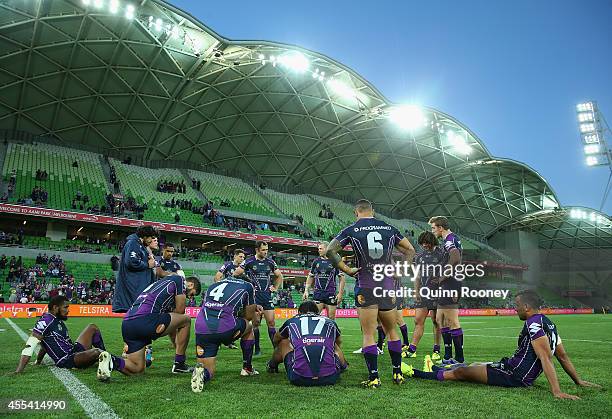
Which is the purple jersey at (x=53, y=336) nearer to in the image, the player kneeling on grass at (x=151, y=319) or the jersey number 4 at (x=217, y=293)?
the player kneeling on grass at (x=151, y=319)

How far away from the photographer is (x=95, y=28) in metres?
27.7

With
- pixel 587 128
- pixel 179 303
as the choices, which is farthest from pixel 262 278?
pixel 587 128

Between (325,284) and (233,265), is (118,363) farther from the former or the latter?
(325,284)

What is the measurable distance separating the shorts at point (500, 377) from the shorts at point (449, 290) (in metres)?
2.02

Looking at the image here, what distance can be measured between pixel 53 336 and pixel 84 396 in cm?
226

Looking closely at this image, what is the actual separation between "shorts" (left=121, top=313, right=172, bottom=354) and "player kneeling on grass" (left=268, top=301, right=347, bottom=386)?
176cm

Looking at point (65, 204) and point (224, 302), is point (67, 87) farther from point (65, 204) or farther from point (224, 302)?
point (224, 302)

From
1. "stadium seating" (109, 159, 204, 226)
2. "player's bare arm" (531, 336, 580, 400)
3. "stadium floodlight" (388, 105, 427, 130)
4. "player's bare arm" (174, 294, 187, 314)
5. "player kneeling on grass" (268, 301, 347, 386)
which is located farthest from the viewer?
"stadium floodlight" (388, 105, 427, 130)

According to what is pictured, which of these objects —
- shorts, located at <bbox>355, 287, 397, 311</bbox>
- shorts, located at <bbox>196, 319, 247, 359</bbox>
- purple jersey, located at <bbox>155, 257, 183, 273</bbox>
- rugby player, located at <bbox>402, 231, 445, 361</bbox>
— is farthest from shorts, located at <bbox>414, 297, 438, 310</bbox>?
purple jersey, located at <bbox>155, 257, 183, 273</bbox>

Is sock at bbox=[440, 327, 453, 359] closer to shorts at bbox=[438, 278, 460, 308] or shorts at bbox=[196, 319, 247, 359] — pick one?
shorts at bbox=[438, 278, 460, 308]

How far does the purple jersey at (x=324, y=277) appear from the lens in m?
11.3

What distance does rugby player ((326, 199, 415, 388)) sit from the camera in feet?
18.6

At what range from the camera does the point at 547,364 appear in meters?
4.87

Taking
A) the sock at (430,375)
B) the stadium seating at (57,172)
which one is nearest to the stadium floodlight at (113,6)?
the stadium seating at (57,172)
